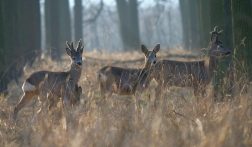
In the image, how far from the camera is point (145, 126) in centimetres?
696

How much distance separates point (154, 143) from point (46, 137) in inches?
51.5

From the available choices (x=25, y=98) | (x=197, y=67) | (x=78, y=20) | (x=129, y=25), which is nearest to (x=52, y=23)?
(x=78, y=20)

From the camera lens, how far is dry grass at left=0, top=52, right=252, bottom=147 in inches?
261

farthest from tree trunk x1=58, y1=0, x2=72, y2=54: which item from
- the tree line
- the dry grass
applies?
the dry grass

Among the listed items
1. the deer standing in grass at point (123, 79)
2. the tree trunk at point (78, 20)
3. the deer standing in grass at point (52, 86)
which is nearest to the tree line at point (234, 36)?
the deer standing in grass at point (123, 79)

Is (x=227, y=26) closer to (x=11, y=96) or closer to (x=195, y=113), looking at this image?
(x=195, y=113)

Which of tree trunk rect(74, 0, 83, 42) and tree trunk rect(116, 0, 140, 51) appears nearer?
tree trunk rect(116, 0, 140, 51)

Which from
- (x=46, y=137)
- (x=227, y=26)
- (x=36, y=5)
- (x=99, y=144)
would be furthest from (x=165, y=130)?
(x=36, y=5)

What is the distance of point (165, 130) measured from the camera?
22.8 feet

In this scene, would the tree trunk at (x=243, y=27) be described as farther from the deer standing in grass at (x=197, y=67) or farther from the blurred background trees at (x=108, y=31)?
the deer standing in grass at (x=197, y=67)

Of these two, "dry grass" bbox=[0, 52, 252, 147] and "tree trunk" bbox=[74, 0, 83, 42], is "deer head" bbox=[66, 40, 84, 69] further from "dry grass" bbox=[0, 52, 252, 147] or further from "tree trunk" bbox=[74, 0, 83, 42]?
"tree trunk" bbox=[74, 0, 83, 42]

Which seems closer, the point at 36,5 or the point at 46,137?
the point at 46,137

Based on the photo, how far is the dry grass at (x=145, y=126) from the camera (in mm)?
6625

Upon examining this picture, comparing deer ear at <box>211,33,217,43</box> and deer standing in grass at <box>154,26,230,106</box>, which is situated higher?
deer ear at <box>211,33,217,43</box>
